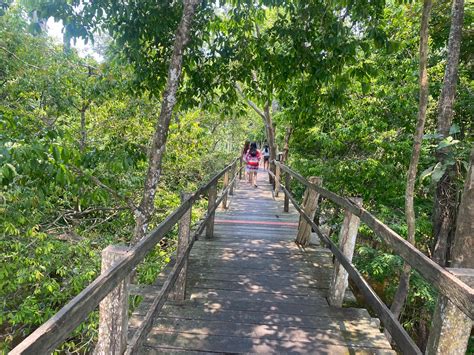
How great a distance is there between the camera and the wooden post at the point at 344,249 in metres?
2.88

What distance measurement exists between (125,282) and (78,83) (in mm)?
4903

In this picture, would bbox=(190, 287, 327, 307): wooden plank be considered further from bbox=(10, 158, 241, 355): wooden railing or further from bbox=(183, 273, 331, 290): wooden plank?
bbox=(10, 158, 241, 355): wooden railing

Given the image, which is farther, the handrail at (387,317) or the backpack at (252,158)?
the backpack at (252,158)

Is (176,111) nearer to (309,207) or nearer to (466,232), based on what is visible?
(309,207)

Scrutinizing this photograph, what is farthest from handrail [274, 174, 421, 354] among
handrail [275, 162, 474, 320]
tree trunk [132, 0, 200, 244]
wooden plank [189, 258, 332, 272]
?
tree trunk [132, 0, 200, 244]

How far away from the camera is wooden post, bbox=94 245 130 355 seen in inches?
61.1

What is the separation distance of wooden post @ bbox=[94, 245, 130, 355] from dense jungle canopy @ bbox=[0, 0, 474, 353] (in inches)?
50.4

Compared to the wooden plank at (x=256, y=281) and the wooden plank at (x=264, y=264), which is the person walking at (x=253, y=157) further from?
the wooden plank at (x=256, y=281)

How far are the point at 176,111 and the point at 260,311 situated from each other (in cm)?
334

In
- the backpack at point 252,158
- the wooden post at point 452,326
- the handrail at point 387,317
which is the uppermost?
the backpack at point 252,158

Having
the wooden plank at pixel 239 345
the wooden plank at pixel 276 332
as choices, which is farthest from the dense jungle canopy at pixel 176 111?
the wooden plank at pixel 239 345

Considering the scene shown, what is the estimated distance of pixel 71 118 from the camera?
6.63 meters

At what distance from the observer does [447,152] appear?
17.1 feet

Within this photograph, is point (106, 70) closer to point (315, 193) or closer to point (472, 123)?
point (315, 193)
